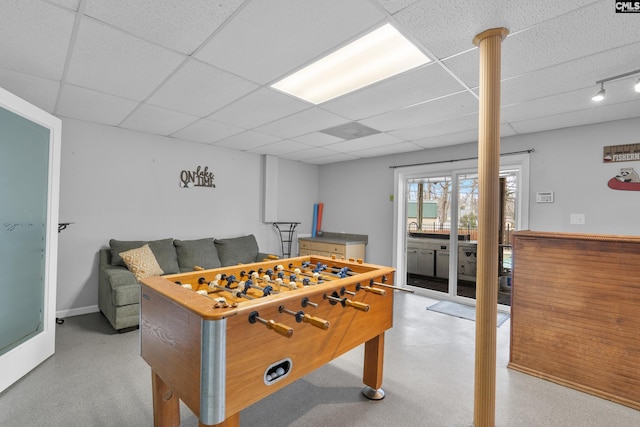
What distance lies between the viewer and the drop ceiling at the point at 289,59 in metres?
1.61

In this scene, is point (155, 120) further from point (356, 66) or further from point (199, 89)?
point (356, 66)

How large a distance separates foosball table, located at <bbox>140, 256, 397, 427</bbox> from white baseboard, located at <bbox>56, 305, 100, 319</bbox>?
2680mm

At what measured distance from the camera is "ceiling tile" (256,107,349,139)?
127 inches

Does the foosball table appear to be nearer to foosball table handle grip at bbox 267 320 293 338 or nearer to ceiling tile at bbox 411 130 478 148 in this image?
foosball table handle grip at bbox 267 320 293 338

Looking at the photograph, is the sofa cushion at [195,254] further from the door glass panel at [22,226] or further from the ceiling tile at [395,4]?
the ceiling tile at [395,4]

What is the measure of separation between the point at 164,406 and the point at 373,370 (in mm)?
1347

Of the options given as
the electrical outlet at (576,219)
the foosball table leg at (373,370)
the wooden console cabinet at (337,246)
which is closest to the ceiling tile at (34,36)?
the foosball table leg at (373,370)

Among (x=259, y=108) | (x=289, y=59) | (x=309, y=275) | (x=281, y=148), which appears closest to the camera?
(x=289, y=59)

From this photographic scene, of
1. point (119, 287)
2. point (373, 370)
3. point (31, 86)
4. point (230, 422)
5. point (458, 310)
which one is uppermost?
point (31, 86)

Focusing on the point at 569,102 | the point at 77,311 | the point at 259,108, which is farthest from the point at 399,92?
Result: the point at 77,311

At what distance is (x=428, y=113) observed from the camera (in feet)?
10.3

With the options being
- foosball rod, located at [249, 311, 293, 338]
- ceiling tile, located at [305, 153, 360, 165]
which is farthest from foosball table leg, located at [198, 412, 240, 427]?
ceiling tile, located at [305, 153, 360, 165]

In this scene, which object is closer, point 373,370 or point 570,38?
point 570,38

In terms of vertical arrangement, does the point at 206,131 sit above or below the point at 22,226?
above
